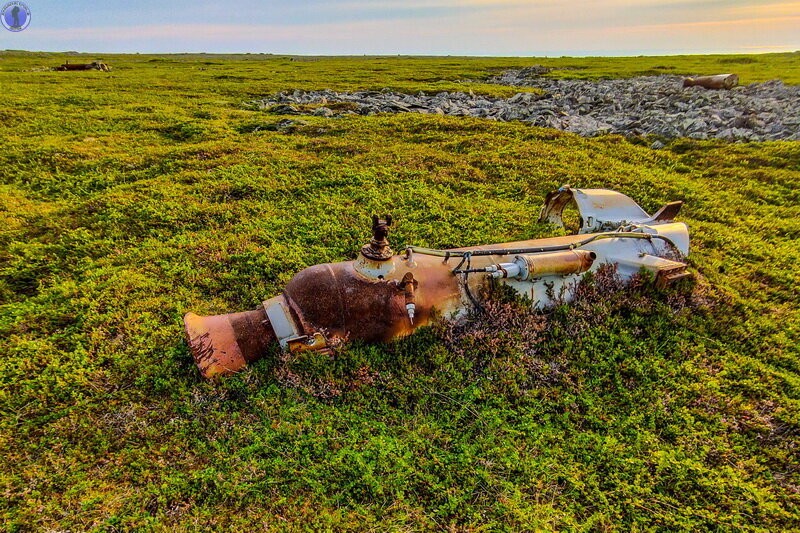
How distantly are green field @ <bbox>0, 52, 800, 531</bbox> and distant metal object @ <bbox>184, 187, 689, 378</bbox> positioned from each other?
0.29m

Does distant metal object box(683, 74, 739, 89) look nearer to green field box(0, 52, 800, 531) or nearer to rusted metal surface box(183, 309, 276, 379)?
green field box(0, 52, 800, 531)

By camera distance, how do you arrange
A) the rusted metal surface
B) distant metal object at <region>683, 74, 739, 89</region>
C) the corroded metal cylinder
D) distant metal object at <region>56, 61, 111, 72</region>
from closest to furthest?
the rusted metal surface
the corroded metal cylinder
distant metal object at <region>683, 74, 739, 89</region>
distant metal object at <region>56, 61, 111, 72</region>

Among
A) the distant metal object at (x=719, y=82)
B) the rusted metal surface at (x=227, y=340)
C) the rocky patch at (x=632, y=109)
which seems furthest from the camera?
the distant metal object at (x=719, y=82)

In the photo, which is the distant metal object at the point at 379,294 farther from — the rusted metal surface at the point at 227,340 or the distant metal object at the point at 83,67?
the distant metal object at the point at 83,67

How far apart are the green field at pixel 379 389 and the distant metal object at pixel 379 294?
285 mm

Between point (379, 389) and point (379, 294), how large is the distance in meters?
1.05

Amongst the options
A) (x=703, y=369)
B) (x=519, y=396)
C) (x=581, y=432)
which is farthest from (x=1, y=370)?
(x=703, y=369)

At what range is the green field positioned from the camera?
371 centimetres

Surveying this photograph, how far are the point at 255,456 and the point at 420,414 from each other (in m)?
1.65

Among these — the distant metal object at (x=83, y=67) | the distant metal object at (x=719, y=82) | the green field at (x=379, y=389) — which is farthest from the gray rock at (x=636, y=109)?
the distant metal object at (x=83, y=67)

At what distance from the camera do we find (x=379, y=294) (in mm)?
4793

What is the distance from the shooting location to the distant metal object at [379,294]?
475 centimetres

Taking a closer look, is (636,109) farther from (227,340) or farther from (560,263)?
(227,340)

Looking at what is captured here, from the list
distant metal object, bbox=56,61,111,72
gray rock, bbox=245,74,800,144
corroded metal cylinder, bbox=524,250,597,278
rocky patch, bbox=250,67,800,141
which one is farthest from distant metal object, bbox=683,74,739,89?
distant metal object, bbox=56,61,111,72
